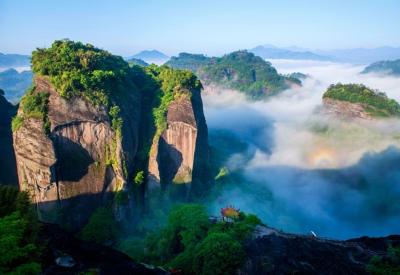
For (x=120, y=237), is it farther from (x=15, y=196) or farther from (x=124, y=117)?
(x=15, y=196)

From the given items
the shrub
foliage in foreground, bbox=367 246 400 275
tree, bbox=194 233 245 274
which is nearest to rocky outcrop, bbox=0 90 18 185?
the shrub

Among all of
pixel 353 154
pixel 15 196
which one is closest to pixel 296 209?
pixel 353 154

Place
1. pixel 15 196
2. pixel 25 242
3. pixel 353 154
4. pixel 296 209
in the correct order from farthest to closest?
pixel 353 154 < pixel 296 209 < pixel 15 196 < pixel 25 242

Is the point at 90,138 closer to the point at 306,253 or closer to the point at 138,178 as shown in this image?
the point at 138,178

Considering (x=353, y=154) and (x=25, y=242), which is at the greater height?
(x=25, y=242)

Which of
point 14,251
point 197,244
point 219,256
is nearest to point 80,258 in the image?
point 14,251

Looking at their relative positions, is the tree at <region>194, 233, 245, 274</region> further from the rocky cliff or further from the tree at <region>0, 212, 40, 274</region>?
the rocky cliff

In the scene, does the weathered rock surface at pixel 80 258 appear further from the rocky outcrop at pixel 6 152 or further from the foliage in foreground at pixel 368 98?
the foliage in foreground at pixel 368 98
